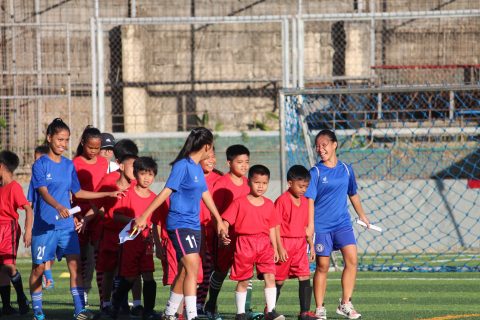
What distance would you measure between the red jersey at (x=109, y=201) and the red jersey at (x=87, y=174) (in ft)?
0.70

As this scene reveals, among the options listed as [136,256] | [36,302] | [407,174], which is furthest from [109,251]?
[407,174]

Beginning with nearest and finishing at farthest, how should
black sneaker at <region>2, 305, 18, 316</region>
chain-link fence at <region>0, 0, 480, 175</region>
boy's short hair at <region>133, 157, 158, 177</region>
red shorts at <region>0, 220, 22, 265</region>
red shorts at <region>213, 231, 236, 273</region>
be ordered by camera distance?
boy's short hair at <region>133, 157, 158, 177</region>, red shorts at <region>213, 231, 236, 273</region>, black sneaker at <region>2, 305, 18, 316</region>, red shorts at <region>0, 220, 22, 265</region>, chain-link fence at <region>0, 0, 480, 175</region>

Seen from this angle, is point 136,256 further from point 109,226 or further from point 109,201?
point 109,201

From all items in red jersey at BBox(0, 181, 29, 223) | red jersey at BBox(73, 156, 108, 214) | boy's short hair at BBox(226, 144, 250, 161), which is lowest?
red jersey at BBox(0, 181, 29, 223)

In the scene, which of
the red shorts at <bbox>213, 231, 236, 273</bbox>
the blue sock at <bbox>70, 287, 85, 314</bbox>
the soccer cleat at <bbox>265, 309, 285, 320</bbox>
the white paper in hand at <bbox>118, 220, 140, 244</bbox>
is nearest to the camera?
the white paper in hand at <bbox>118, 220, 140, 244</bbox>

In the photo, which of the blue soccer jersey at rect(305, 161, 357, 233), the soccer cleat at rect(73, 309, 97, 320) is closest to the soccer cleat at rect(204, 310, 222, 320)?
the soccer cleat at rect(73, 309, 97, 320)

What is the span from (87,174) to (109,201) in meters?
0.56

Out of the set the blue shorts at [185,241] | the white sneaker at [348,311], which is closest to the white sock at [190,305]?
the blue shorts at [185,241]

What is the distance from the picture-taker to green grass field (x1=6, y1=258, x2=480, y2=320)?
31.3 ft

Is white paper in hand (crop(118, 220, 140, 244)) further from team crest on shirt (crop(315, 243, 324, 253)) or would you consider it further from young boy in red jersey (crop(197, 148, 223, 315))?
team crest on shirt (crop(315, 243, 324, 253))

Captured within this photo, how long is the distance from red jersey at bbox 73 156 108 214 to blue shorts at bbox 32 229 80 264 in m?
0.78

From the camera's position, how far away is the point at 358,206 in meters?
9.79

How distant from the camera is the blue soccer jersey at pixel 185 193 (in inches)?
328

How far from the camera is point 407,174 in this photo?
16578 mm
